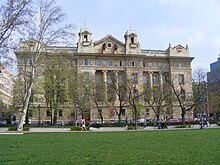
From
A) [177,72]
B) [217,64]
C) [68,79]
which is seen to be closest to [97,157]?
[68,79]

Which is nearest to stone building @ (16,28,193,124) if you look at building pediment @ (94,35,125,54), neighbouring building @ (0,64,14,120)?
building pediment @ (94,35,125,54)

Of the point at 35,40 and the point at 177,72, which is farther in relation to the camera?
the point at 177,72

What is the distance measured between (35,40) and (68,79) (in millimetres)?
18307

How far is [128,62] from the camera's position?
8938 centimetres

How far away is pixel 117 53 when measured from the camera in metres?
88.7

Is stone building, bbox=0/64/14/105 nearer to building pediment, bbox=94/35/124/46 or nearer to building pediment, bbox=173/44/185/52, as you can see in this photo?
building pediment, bbox=94/35/124/46

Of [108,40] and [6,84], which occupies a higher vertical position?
[108,40]

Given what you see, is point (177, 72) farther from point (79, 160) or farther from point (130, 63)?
point (79, 160)

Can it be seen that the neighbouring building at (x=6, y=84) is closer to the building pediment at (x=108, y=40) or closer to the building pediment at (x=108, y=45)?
the building pediment at (x=108, y=45)

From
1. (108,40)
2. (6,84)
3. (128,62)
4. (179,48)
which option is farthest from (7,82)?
(179,48)

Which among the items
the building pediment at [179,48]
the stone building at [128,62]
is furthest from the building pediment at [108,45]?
the building pediment at [179,48]

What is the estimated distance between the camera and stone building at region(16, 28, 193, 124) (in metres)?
85.0

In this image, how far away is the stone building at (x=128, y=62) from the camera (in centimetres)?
8500

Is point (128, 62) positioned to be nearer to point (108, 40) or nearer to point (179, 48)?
point (108, 40)
